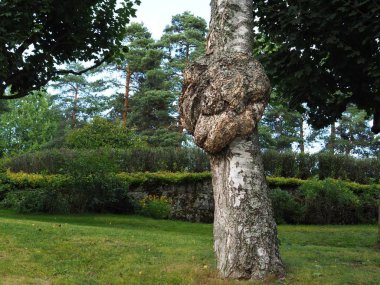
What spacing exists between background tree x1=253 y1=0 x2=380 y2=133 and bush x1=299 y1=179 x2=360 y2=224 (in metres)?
6.27

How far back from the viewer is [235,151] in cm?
596

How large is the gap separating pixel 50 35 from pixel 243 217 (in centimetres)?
773

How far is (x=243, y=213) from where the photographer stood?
575 cm

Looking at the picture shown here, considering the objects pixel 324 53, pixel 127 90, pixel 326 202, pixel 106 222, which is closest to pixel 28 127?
pixel 127 90

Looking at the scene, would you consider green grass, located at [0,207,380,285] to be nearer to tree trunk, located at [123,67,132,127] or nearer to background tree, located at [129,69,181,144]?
background tree, located at [129,69,181,144]

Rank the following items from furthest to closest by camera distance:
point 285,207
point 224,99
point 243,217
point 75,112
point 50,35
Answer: point 75,112, point 285,207, point 50,35, point 224,99, point 243,217

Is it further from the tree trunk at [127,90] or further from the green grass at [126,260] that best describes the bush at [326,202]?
the tree trunk at [127,90]

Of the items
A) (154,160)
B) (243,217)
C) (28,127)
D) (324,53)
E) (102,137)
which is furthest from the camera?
(28,127)

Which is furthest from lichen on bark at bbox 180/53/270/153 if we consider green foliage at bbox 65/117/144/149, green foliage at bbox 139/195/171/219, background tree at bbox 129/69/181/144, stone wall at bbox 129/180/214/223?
background tree at bbox 129/69/181/144

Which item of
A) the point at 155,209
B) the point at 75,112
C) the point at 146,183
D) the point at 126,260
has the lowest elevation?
the point at 126,260

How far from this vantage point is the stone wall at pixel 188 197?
54.8ft

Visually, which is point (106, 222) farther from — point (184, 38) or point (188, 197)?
point (184, 38)

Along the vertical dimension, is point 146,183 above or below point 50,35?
below

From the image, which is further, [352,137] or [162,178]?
[352,137]
